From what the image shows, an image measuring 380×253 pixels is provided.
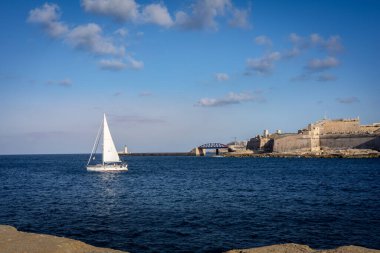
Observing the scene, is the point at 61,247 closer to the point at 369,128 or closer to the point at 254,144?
the point at 369,128

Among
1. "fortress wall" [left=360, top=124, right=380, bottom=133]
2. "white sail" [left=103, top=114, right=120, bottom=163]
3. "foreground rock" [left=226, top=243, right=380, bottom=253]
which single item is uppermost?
"fortress wall" [left=360, top=124, right=380, bottom=133]

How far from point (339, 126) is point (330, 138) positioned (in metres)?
9.91

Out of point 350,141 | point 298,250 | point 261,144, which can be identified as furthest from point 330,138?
point 298,250

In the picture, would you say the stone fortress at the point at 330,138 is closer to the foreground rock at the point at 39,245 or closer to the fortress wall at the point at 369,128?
the fortress wall at the point at 369,128

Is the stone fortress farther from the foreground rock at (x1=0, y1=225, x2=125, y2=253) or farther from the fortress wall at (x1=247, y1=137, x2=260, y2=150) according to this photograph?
the foreground rock at (x1=0, y1=225, x2=125, y2=253)

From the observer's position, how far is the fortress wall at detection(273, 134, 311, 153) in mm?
128375

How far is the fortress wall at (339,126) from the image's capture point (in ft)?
420

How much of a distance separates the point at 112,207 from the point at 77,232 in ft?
27.1

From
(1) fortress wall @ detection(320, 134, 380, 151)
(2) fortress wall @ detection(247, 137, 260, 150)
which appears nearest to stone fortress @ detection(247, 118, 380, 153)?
(1) fortress wall @ detection(320, 134, 380, 151)

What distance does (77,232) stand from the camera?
19141 millimetres

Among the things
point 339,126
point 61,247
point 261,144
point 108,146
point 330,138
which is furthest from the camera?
point 261,144

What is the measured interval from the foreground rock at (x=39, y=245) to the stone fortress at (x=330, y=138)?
113660mm

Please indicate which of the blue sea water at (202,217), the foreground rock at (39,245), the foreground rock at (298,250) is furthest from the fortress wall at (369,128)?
the foreground rock at (39,245)

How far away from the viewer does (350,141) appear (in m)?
116
